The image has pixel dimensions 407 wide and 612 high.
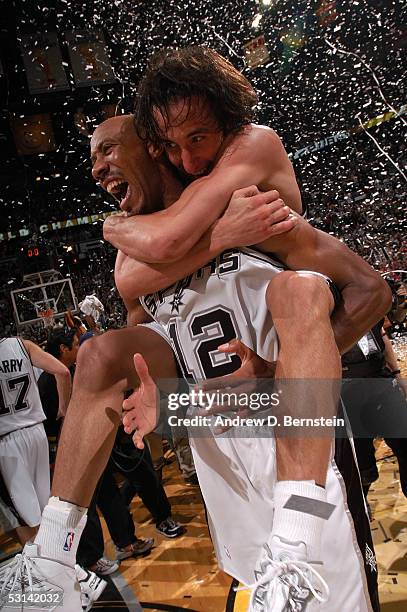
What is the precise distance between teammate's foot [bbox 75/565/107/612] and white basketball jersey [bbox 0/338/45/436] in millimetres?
316

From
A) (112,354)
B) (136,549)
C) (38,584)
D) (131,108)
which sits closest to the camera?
(38,584)

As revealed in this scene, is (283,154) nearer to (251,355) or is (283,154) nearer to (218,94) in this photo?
(218,94)

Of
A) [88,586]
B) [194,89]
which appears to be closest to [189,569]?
[88,586]

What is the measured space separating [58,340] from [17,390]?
137mm

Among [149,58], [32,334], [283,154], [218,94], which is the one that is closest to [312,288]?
[283,154]

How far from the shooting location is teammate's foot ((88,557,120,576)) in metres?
1.20

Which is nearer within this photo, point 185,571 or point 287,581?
point 287,581

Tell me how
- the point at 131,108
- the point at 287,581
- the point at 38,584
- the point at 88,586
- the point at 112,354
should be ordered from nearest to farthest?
the point at 287,581 < the point at 38,584 < the point at 112,354 < the point at 88,586 < the point at 131,108

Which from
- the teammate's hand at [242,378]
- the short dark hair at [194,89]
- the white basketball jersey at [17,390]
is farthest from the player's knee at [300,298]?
the white basketball jersey at [17,390]

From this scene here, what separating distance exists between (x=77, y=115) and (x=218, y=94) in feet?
1.25

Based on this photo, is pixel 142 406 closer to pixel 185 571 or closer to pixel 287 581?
pixel 287 581

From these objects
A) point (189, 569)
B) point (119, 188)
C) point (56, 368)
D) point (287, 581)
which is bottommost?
point (189, 569)

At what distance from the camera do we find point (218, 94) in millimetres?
958

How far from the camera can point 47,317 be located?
3.67 feet
